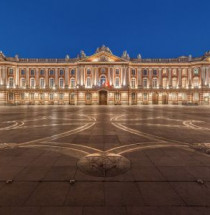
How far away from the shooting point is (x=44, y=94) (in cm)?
5941

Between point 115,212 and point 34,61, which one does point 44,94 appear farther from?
point 115,212

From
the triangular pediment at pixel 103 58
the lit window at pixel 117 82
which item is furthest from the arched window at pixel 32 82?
the lit window at pixel 117 82

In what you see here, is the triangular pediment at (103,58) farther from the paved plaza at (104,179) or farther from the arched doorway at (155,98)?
the paved plaza at (104,179)

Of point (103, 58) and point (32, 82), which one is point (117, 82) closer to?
point (103, 58)

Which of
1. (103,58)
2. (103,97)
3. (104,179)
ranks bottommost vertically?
(104,179)

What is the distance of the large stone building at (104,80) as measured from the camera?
187 feet

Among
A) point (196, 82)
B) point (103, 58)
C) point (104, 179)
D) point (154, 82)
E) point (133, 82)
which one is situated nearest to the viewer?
point (104, 179)

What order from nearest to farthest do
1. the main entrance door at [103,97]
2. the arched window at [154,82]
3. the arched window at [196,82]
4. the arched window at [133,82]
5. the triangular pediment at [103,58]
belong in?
the triangular pediment at [103,58], the main entrance door at [103,97], the arched window at [196,82], the arched window at [133,82], the arched window at [154,82]

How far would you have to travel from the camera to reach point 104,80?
58094mm

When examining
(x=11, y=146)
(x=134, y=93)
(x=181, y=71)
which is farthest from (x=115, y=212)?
(x=181, y=71)

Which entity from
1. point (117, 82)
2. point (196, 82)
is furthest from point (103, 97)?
point (196, 82)

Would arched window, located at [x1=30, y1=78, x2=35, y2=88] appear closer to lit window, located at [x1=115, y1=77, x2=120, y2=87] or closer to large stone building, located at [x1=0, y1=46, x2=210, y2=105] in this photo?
large stone building, located at [x1=0, y1=46, x2=210, y2=105]

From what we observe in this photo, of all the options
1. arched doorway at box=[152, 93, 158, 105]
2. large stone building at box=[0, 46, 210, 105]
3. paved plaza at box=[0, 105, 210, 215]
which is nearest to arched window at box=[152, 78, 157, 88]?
large stone building at box=[0, 46, 210, 105]

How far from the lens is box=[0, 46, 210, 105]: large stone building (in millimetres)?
56969
